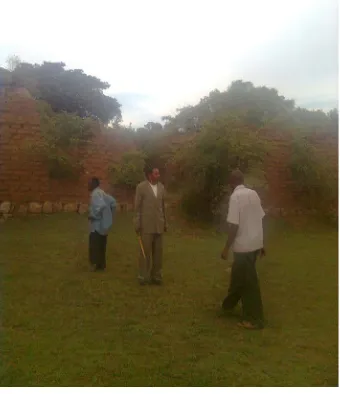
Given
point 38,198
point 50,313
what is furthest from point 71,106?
point 50,313

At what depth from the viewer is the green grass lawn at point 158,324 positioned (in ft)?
11.8

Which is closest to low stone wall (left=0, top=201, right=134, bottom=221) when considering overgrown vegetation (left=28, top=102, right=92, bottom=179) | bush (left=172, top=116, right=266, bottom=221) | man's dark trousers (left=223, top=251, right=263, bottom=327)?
overgrown vegetation (left=28, top=102, right=92, bottom=179)

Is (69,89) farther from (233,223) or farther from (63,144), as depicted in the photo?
(233,223)

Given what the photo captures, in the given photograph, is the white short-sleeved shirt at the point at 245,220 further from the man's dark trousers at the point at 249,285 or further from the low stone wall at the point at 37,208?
the low stone wall at the point at 37,208

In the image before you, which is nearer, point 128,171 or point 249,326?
point 249,326

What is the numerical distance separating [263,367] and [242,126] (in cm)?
952

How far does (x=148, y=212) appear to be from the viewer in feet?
20.4

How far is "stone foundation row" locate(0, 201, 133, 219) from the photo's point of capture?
11.5 meters

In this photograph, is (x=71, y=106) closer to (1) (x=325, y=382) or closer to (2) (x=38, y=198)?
(2) (x=38, y=198)

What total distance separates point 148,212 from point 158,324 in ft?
5.96

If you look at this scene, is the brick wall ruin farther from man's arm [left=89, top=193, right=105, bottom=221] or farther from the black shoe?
the black shoe

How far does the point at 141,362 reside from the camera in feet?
12.4

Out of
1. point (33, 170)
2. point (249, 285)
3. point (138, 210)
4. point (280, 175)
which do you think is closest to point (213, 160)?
point (280, 175)

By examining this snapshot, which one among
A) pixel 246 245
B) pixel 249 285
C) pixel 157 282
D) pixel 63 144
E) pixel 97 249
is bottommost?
pixel 157 282
